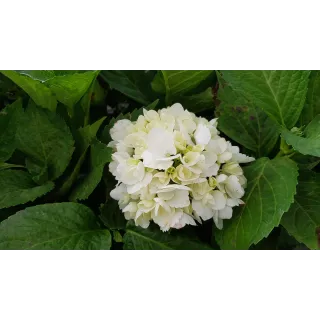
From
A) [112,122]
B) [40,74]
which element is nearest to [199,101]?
[112,122]

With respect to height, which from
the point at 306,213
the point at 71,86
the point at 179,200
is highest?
the point at 71,86

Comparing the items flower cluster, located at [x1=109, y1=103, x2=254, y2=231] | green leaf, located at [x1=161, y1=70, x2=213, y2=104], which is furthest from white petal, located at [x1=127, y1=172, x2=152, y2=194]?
green leaf, located at [x1=161, y1=70, x2=213, y2=104]

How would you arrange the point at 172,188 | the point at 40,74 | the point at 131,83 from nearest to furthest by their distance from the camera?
1. the point at 172,188
2. the point at 40,74
3. the point at 131,83

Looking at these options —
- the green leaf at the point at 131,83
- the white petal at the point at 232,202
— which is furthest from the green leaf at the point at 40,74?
the white petal at the point at 232,202

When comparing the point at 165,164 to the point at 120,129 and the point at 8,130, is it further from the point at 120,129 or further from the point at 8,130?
the point at 8,130

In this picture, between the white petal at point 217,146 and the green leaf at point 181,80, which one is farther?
the green leaf at point 181,80

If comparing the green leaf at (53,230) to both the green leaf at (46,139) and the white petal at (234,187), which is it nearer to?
the green leaf at (46,139)
